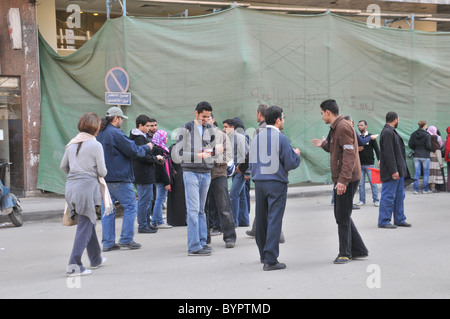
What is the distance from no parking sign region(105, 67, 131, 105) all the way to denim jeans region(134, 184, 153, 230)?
10.4 ft

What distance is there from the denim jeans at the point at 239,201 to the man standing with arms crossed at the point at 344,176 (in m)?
2.64

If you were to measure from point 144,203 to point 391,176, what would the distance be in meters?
3.88

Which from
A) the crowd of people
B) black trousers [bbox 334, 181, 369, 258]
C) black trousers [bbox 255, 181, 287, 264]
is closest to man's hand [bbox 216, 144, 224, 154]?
the crowd of people

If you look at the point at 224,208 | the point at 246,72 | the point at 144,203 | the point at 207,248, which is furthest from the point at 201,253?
the point at 246,72

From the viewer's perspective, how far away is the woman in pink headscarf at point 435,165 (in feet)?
48.3

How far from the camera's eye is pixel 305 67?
46.2ft

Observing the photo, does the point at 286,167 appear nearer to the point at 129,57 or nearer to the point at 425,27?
the point at 129,57

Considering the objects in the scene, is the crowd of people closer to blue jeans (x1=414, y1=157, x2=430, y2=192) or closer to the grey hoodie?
the grey hoodie

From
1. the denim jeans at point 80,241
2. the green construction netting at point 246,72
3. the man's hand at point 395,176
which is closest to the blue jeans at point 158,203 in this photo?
the green construction netting at point 246,72

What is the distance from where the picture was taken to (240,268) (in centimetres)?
659

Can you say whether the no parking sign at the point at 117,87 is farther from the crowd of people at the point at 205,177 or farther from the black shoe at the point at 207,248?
the black shoe at the point at 207,248

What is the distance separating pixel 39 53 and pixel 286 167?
8.46m

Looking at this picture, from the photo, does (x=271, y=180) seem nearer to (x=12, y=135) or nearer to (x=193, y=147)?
(x=193, y=147)

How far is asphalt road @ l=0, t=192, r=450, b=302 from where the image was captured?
18.1ft
